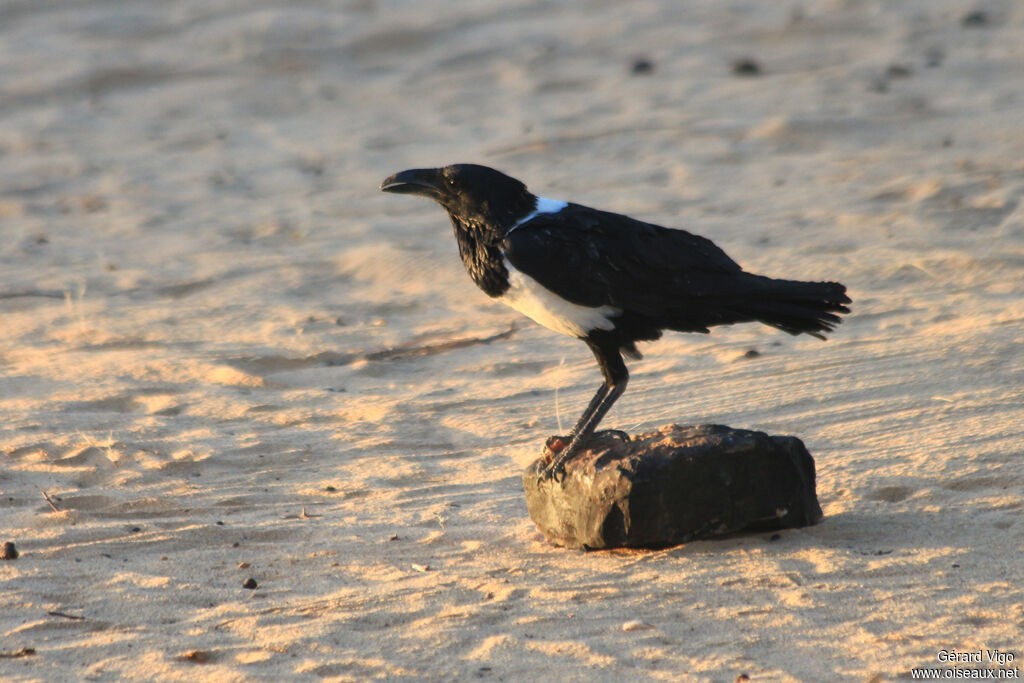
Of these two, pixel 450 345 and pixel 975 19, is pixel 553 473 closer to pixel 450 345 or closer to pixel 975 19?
pixel 450 345

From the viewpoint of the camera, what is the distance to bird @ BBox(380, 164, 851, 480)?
174 inches

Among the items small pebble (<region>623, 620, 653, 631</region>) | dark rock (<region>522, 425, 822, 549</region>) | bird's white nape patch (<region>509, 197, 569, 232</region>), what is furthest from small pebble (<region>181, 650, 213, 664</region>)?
bird's white nape patch (<region>509, 197, 569, 232</region>)

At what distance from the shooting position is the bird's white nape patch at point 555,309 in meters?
4.50

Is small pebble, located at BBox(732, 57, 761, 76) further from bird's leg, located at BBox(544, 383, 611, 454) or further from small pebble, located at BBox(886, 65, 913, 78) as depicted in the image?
bird's leg, located at BBox(544, 383, 611, 454)

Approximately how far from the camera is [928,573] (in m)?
3.99

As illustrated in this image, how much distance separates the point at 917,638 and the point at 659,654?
699 millimetres

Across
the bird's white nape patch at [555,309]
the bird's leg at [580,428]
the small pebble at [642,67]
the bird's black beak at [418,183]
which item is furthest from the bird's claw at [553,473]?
the small pebble at [642,67]

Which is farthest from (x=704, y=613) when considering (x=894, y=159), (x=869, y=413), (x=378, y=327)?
(x=894, y=159)

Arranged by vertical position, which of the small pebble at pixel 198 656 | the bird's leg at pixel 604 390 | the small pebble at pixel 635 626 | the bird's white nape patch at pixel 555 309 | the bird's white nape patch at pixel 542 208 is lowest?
the small pebble at pixel 198 656

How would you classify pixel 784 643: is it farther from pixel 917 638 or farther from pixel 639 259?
pixel 639 259

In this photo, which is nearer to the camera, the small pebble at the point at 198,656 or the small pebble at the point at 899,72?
the small pebble at the point at 198,656

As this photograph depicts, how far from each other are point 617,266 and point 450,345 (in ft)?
8.66

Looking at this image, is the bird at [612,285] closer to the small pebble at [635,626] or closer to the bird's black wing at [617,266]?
the bird's black wing at [617,266]

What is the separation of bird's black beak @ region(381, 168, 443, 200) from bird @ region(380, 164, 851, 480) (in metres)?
0.25
